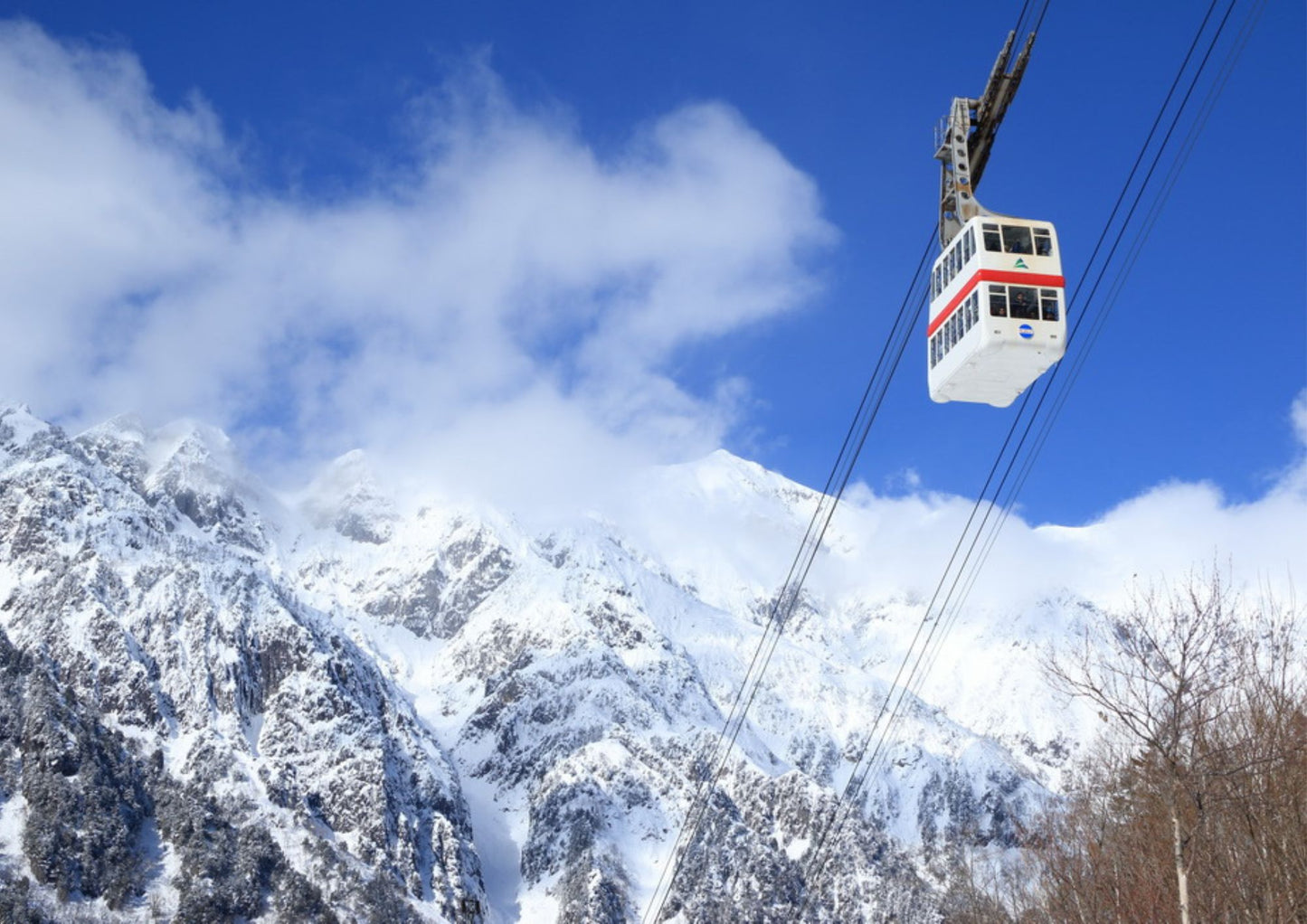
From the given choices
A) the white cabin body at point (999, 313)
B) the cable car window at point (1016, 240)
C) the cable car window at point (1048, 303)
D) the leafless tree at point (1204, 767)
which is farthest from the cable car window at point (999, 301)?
the leafless tree at point (1204, 767)

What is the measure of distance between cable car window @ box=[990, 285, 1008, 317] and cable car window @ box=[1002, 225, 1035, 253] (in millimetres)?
1137

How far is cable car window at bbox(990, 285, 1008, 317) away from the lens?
23125mm

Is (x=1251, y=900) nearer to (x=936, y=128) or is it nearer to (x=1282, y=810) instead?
(x=1282, y=810)

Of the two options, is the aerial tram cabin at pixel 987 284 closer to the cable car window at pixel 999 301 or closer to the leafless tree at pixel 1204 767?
the cable car window at pixel 999 301

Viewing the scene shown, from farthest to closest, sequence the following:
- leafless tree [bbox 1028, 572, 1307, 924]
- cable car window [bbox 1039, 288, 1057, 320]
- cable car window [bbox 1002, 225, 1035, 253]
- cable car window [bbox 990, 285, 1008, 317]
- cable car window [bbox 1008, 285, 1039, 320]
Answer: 1. cable car window [bbox 1002, 225, 1035, 253]
2. cable car window [bbox 1039, 288, 1057, 320]
3. cable car window [bbox 1008, 285, 1039, 320]
4. cable car window [bbox 990, 285, 1008, 317]
5. leafless tree [bbox 1028, 572, 1307, 924]

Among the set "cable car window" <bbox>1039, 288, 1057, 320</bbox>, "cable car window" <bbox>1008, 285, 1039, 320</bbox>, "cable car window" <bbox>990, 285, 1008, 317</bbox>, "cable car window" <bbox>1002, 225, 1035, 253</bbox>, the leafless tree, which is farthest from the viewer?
"cable car window" <bbox>1002, 225, 1035, 253</bbox>

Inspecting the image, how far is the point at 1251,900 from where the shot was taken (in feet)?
80.8

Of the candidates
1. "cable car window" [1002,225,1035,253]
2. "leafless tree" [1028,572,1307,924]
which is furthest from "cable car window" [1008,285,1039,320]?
"leafless tree" [1028,572,1307,924]

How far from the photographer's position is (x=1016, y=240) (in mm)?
24203

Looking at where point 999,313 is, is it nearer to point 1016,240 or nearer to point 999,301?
point 999,301

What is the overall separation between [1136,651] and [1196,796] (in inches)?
109

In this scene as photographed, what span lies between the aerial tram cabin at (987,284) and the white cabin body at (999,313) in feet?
0.06

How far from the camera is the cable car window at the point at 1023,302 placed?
23.3 metres

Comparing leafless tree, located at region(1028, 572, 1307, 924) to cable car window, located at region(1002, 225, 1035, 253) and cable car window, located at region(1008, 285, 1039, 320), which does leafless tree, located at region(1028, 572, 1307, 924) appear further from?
cable car window, located at region(1002, 225, 1035, 253)
